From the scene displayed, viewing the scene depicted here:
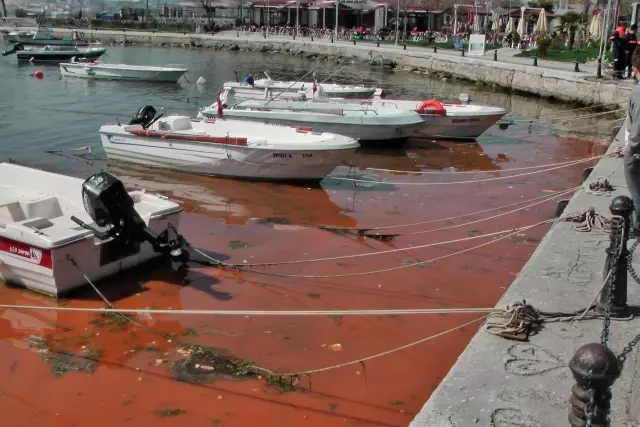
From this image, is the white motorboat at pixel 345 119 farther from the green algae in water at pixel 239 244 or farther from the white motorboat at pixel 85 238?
the white motorboat at pixel 85 238

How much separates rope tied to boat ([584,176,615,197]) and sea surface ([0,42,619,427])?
122 centimetres

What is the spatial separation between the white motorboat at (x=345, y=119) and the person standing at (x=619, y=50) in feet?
31.4

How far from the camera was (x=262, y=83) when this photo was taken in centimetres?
2191

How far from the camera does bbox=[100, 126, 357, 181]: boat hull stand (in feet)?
43.5

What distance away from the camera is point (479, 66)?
1276 inches

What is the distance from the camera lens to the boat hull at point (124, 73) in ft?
110

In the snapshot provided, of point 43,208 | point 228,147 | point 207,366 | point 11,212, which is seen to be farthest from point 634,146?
point 228,147

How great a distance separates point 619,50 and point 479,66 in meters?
9.01

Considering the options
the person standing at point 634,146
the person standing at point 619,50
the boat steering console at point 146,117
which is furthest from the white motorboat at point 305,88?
the person standing at point 634,146

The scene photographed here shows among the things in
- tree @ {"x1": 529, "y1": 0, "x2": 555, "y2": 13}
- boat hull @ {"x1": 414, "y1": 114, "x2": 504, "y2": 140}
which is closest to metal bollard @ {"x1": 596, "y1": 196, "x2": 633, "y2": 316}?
boat hull @ {"x1": 414, "y1": 114, "x2": 504, "y2": 140}

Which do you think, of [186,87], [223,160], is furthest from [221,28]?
[223,160]

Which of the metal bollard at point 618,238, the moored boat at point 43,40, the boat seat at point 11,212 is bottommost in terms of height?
the boat seat at point 11,212

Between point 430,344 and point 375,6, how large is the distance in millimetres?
59673

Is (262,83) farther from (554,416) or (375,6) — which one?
(375,6)
